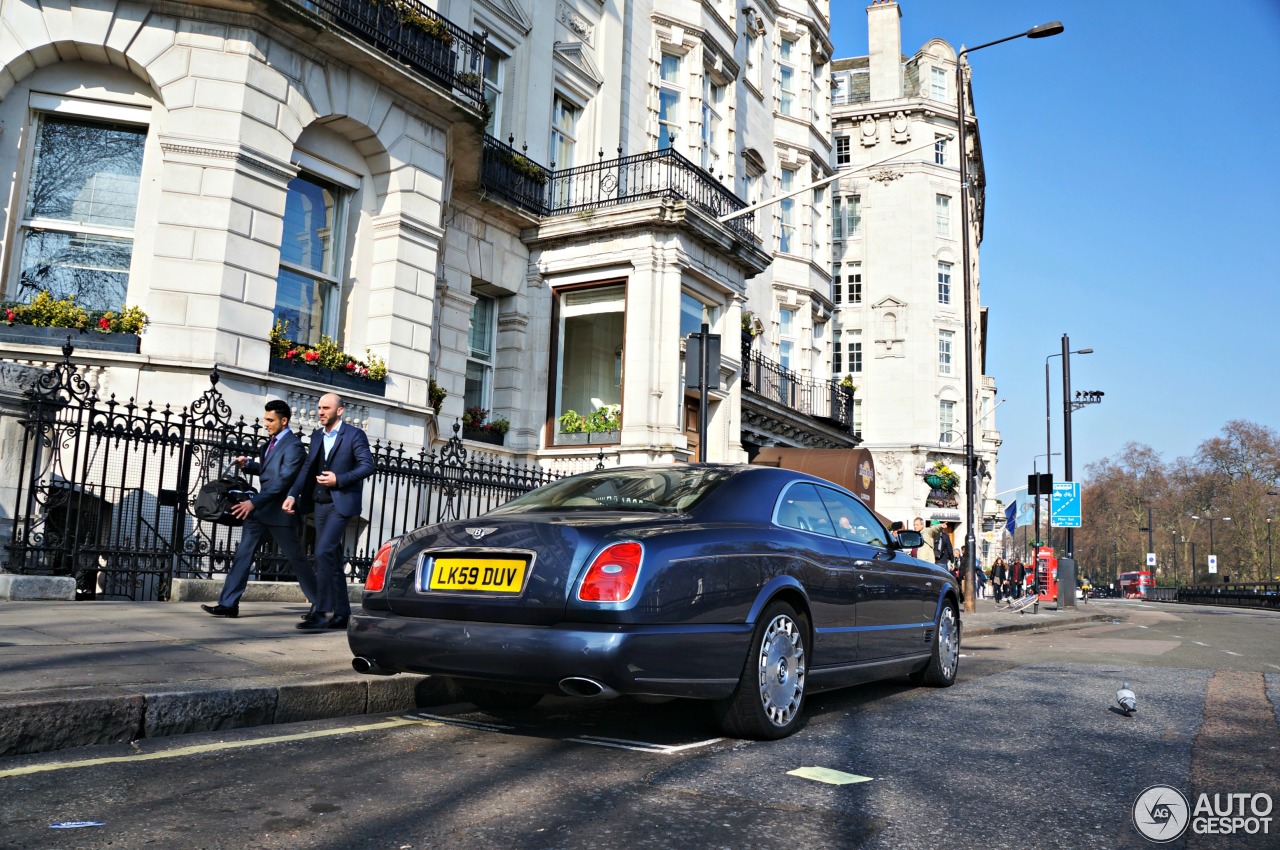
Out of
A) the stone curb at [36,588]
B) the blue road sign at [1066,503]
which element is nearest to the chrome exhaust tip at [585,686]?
the stone curb at [36,588]

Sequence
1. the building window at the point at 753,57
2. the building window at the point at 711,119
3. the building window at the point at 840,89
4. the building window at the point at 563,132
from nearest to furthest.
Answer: the building window at the point at 563,132 → the building window at the point at 711,119 → the building window at the point at 753,57 → the building window at the point at 840,89

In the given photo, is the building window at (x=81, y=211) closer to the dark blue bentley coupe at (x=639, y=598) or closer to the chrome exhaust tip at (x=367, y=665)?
the dark blue bentley coupe at (x=639, y=598)

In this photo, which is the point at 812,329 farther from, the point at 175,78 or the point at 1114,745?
the point at 1114,745

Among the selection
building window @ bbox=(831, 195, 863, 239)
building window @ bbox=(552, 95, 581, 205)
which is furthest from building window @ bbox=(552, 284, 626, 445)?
building window @ bbox=(831, 195, 863, 239)

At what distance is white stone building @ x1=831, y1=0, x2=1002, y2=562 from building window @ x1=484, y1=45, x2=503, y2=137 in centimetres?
3062

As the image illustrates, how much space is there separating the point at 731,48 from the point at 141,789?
2460 cm

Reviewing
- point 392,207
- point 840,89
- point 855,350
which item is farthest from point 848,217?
point 392,207

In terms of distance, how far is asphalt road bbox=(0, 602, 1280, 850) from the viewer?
321cm

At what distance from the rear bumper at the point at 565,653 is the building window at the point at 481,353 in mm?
13143

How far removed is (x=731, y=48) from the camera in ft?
82.6

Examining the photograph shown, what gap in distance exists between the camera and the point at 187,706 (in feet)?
14.9

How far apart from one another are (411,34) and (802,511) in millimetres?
10843

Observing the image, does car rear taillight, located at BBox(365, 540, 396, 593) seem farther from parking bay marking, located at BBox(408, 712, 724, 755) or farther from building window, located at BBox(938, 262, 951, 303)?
building window, located at BBox(938, 262, 951, 303)

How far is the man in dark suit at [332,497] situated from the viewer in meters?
7.48
